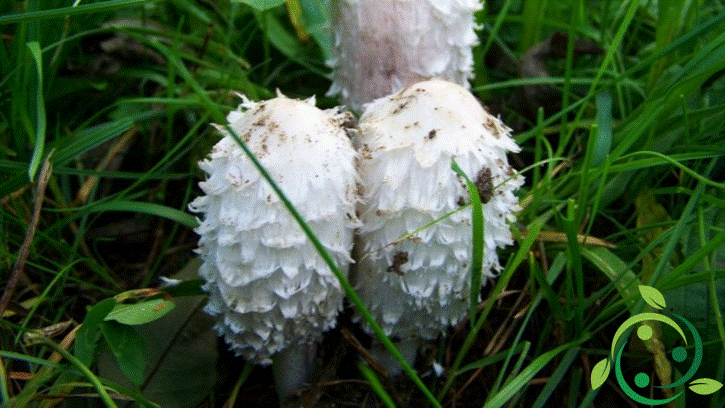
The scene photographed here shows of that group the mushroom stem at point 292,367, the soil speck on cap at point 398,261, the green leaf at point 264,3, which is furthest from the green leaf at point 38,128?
the soil speck on cap at point 398,261

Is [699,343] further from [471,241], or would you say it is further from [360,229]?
[360,229]

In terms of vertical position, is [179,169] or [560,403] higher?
[179,169]

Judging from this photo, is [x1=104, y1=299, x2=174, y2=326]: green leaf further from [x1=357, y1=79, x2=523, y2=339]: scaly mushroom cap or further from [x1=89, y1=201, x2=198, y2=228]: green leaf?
[x1=357, y1=79, x2=523, y2=339]: scaly mushroom cap

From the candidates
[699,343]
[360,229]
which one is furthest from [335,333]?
[699,343]

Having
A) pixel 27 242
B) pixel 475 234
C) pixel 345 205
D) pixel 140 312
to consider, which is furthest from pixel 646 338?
pixel 27 242

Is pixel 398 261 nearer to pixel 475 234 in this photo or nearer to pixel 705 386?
pixel 475 234

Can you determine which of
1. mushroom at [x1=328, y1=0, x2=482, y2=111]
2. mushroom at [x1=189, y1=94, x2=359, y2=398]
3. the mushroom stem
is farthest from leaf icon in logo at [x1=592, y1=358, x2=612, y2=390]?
mushroom at [x1=328, y1=0, x2=482, y2=111]

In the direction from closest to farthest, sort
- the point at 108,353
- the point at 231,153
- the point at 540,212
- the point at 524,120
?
the point at 231,153
the point at 108,353
the point at 540,212
the point at 524,120
